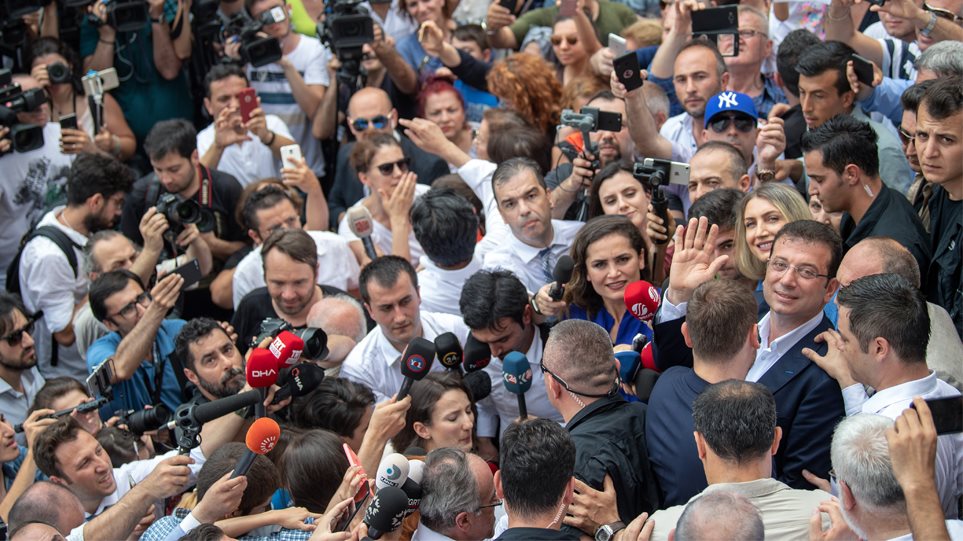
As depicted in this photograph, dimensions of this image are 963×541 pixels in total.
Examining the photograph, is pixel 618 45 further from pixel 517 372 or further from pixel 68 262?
pixel 68 262

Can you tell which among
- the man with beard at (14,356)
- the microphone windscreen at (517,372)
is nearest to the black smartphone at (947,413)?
the microphone windscreen at (517,372)

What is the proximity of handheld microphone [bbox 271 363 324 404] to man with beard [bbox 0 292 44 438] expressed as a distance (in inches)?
83.3

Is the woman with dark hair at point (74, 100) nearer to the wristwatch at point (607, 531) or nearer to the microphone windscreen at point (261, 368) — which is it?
the microphone windscreen at point (261, 368)

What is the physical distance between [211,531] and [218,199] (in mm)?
3879

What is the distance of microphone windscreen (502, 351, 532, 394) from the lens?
4.71m

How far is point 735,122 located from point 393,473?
3084mm

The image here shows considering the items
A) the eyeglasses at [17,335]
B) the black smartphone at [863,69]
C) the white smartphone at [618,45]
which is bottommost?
the eyeglasses at [17,335]

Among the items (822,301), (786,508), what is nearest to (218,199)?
(822,301)

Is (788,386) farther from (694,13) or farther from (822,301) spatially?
(694,13)

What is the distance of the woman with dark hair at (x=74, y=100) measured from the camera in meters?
8.02

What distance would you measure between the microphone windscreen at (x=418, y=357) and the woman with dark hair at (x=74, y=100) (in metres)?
3.97

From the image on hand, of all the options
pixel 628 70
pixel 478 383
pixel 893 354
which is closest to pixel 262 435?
pixel 478 383

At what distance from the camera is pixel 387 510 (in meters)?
3.82

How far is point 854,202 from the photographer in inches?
200
